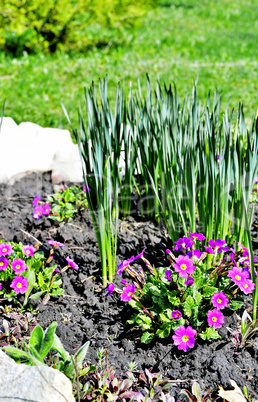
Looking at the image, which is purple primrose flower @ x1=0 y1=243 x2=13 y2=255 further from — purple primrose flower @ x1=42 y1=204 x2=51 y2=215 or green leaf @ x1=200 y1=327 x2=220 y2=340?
green leaf @ x1=200 y1=327 x2=220 y2=340

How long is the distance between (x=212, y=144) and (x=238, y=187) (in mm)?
297

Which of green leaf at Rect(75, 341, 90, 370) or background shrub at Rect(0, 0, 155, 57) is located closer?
green leaf at Rect(75, 341, 90, 370)

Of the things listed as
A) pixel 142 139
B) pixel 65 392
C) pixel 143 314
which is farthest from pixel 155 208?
pixel 65 392

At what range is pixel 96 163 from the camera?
1854 mm

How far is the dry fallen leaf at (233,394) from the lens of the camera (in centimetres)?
152

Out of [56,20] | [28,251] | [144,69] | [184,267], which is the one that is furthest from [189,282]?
[56,20]

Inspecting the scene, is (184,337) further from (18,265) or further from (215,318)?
(18,265)

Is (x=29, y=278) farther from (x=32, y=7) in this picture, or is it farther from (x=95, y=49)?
(x=95, y=49)

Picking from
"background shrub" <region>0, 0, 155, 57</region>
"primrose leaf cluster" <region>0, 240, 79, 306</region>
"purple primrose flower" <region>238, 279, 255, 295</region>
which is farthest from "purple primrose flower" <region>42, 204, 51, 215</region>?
"background shrub" <region>0, 0, 155, 57</region>

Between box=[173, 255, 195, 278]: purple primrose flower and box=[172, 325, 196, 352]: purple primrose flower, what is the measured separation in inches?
8.3

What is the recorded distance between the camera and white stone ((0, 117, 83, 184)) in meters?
2.91

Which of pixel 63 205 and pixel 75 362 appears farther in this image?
pixel 63 205

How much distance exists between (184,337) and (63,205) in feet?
3.71

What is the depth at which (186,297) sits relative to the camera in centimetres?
178
